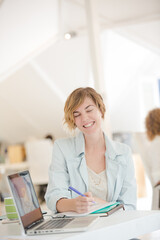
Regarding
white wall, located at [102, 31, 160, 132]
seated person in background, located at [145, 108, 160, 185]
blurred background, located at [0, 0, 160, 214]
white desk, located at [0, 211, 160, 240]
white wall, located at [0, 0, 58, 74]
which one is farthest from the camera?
white wall, located at [102, 31, 160, 132]

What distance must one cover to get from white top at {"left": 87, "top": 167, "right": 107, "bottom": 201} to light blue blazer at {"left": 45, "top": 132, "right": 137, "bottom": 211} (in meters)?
0.03

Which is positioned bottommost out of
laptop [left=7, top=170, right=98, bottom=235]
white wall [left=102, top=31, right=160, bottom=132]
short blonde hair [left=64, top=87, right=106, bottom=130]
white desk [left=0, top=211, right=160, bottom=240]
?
white desk [left=0, top=211, right=160, bottom=240]

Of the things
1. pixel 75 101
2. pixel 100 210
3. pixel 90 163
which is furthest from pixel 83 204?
pixel 75 101

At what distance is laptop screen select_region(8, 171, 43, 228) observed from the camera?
1401 mm

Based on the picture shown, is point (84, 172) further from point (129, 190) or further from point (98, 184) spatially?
point (129, 190)

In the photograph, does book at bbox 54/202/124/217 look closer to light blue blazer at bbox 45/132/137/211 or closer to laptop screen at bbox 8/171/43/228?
laptop screen at bbox 8/171/43/228

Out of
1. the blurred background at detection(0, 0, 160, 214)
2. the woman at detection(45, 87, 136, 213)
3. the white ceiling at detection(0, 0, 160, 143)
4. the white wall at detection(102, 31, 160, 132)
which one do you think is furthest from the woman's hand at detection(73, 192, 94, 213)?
the white wall at detection(102, 31, 160, 132)

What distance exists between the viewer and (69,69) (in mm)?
7699

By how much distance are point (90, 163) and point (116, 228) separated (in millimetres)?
721

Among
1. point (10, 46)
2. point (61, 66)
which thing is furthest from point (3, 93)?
point (10, 46)

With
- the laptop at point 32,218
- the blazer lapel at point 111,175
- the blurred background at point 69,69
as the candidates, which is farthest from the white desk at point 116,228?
the blurred background at point 69,69

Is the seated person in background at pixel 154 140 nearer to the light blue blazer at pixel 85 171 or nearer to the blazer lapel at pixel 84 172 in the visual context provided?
the light blue blazer at pixel 85 171

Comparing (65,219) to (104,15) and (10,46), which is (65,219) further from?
(104,15)

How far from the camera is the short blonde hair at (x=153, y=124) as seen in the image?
393 centimetres
